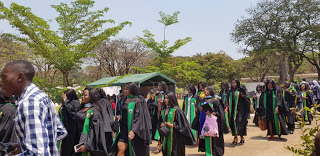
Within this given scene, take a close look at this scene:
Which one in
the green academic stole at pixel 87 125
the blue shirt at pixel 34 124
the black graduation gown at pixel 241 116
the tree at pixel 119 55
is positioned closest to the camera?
the blue shirt at pixel 34 124

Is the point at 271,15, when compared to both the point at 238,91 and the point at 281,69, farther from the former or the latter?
the point at 238,91

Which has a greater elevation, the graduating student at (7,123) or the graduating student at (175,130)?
the graduating student at (7,123)

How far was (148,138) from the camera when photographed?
19.2ft

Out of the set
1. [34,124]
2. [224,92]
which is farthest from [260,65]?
[34,124]

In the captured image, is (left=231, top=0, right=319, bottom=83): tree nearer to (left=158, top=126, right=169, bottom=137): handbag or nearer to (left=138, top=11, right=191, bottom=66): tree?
(left=138, top=11, right=191, bottom=66): tree

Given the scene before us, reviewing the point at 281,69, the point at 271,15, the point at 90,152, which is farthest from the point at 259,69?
the point at 90,152

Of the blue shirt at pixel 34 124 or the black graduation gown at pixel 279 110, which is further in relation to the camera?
the black graduation gown at pixel 279 110

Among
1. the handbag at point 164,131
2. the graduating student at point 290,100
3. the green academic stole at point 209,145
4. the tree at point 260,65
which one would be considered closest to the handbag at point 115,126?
the handbag at point 164,131

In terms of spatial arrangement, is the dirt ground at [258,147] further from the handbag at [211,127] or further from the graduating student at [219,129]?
the handbag at [211,127]

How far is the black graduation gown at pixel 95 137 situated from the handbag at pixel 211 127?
2.79 metres

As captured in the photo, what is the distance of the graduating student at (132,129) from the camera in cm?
574

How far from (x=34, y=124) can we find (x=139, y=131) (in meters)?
3.68

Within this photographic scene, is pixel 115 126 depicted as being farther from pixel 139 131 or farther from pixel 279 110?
pixel 279 110

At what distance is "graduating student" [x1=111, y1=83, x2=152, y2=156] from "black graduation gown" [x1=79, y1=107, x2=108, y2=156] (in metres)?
0.74
